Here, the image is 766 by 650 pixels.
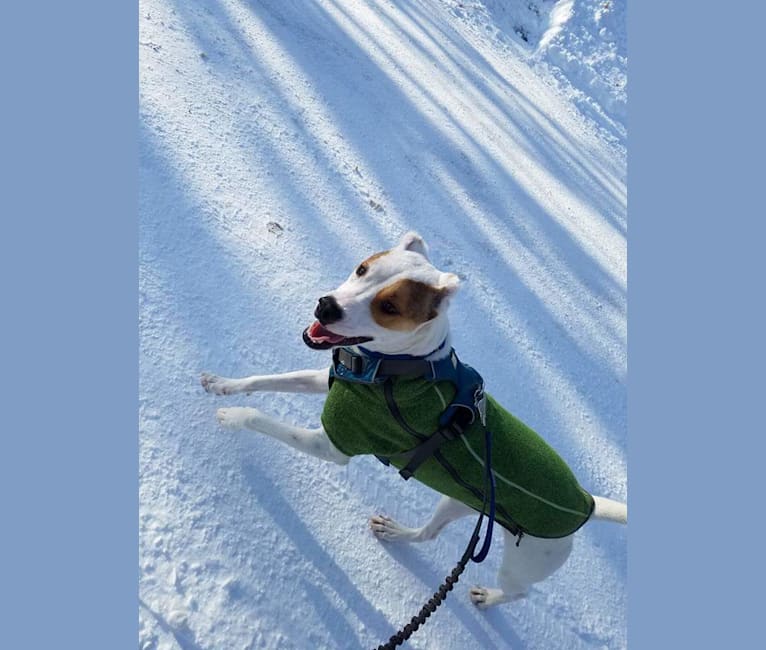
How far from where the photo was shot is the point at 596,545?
310cm

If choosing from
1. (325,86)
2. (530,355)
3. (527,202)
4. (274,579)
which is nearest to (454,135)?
(527,202)

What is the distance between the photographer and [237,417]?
234cm

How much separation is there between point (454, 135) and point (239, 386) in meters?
3.48

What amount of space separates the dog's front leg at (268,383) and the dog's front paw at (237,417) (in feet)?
0.30

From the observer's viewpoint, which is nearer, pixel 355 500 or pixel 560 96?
pixel 355 500

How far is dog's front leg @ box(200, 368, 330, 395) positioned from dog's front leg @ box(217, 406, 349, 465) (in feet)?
0.29

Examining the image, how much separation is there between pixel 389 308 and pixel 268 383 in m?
0.71

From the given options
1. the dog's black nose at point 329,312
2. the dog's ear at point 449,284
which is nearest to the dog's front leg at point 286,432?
the dog's black nose at point 329,312

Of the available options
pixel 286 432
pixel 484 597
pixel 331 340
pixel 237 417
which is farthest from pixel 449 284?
pixel 484 597

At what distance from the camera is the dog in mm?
2004

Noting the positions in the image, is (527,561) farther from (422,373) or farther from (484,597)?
(422,373)

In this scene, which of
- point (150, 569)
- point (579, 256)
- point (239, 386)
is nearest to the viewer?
point (150, 569)

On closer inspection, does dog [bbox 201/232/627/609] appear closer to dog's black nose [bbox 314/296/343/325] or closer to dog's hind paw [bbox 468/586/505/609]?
dog's black nose [bbox 314/296/343/325]

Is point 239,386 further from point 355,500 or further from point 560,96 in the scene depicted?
point 560,96
